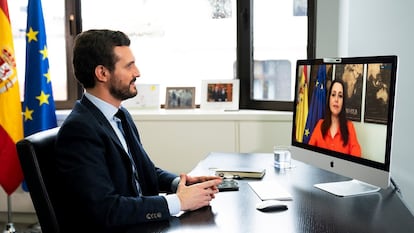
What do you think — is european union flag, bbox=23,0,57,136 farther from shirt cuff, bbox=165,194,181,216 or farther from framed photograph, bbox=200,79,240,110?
shirt cuff, bbox=165,194,181,216

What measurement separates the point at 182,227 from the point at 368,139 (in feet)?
2.25

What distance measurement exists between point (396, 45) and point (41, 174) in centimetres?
162

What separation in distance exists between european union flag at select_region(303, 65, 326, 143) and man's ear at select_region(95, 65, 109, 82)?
31.7 inches

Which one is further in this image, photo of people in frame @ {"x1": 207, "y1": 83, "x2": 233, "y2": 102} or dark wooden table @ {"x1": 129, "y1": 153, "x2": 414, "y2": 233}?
photo of people in frame @ {"x1": 207, "y1": 83, "x2": 233, "y2": 102}

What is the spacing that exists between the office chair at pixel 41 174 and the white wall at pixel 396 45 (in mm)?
1396

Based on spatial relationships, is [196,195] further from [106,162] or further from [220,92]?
[220,92]

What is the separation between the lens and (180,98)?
11.0 feet

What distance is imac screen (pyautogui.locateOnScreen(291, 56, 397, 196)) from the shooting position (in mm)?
1465

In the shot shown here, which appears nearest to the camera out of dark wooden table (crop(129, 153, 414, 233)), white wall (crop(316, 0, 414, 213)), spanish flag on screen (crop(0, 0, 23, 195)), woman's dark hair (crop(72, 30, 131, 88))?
dark wooden table (crop(129, 153, 414, 233))

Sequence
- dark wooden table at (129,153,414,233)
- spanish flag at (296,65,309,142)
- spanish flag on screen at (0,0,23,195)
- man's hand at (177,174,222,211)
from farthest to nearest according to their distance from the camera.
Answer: spanish flag on screen at (0,0,23,195), spanish flag at (296,65,309,142), man's hand at (177,174,222,211), dark wooden table at (129,153,414,233)

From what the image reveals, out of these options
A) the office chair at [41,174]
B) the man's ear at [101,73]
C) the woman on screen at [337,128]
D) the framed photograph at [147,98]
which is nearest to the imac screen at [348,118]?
the woman on screen at [337,128]

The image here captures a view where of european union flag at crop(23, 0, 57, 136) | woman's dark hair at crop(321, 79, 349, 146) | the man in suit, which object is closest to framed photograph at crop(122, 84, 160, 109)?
european union flag at crop(23, 0, 57, 136)

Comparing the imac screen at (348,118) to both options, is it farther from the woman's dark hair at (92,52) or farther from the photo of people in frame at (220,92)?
the photo of people in frame at (220,92)

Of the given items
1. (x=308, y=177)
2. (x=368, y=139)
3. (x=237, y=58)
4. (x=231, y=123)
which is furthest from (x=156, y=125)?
(x=368, y=139)
